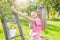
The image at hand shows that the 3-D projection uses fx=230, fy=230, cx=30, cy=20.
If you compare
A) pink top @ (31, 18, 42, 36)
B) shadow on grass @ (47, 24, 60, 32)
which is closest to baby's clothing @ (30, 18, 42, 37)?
pink top @ (31, 18, 42, 36)

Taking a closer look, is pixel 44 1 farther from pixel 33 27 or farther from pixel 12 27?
pixel 12 27

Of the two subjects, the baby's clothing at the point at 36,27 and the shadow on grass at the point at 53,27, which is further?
the shadow on grass at the point at 53,27

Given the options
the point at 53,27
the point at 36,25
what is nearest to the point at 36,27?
the point at 36,25

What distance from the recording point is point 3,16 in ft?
5.25

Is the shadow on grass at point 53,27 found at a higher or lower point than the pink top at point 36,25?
lower

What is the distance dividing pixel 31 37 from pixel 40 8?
0.41 meters

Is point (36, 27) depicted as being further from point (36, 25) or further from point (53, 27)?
point (53, 27)

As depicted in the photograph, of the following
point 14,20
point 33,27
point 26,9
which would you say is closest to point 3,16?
point 14,20

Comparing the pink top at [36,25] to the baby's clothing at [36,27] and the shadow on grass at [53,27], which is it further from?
the shadow on grass at [53,27]

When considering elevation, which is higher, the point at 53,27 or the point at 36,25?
the point at 36,25

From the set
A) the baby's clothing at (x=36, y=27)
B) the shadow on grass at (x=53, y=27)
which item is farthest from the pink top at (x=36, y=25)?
the shadow on grass at (x=53, y=27)

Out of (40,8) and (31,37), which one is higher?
(40,8)

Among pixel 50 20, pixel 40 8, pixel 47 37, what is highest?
pixel 40 8

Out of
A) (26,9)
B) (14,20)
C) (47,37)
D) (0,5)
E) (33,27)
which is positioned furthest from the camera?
(47,37)
